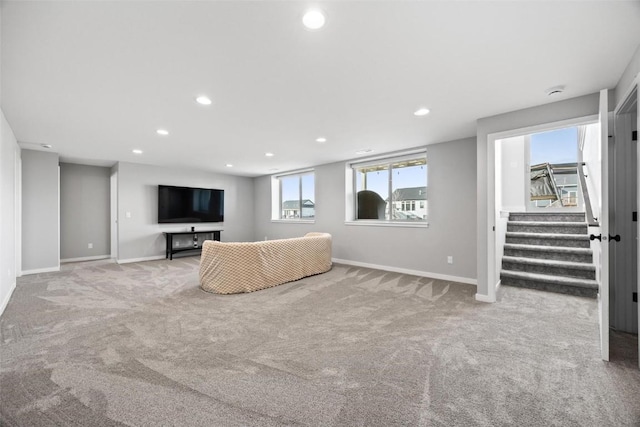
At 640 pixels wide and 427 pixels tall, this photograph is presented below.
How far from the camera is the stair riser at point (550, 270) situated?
11.9 ft

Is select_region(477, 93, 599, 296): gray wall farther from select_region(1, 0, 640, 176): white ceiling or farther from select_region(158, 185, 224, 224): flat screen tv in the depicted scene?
select_region(158, 185, 224, 224): flat screen tv

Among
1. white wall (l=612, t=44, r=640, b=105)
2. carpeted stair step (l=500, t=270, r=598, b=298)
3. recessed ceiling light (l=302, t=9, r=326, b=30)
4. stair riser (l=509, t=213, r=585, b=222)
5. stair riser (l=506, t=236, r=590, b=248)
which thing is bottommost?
carpeted stair step (l=500, t=270, r=598, b=298)

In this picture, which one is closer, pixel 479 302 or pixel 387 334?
pixel 387 334

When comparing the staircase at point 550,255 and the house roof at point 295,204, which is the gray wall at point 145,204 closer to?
the house roof at point 295,204

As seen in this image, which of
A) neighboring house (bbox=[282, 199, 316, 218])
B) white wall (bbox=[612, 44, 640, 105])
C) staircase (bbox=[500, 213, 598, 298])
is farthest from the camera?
neighboring house (bbox=[282, 199, 316, 218])

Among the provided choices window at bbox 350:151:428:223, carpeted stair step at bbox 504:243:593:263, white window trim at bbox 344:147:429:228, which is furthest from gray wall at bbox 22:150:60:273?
carpeted stair step at bbox 504:243:593:263

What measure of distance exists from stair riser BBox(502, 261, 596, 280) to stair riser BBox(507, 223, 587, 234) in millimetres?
911

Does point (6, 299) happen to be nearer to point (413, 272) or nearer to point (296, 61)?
point (296, 61)

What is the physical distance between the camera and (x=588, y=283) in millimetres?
3391

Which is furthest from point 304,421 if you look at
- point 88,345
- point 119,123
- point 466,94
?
point 119,123

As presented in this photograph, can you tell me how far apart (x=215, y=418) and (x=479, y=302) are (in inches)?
123

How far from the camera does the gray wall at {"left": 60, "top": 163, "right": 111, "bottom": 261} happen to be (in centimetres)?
607

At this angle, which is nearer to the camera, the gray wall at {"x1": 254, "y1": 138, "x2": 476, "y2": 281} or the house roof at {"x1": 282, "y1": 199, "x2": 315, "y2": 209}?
the gray wall at {"x1": 254, "y1": 138, "x2": 476, "y2": 281}

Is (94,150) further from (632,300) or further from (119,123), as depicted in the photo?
(632,300)
